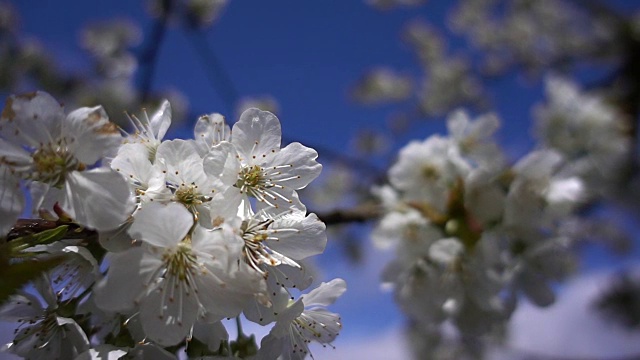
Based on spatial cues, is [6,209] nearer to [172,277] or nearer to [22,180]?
[22,180]

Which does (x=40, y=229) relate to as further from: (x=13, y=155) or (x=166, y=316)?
(x=166, y=316)

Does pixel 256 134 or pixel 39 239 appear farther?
pixel 256 134

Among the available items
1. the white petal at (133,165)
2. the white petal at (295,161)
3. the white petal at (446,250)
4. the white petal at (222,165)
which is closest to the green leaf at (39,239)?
the white petal at (133,165)

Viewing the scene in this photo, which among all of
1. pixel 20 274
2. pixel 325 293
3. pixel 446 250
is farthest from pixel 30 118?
pixel 446 250

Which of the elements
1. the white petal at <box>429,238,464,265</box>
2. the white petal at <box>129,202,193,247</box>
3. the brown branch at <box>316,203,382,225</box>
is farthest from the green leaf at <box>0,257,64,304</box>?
the white petal at <box>429,238,464,265</box>

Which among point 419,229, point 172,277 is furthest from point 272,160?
point 419,229

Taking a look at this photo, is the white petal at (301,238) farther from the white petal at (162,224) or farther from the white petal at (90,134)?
the white petal at (90,134)
